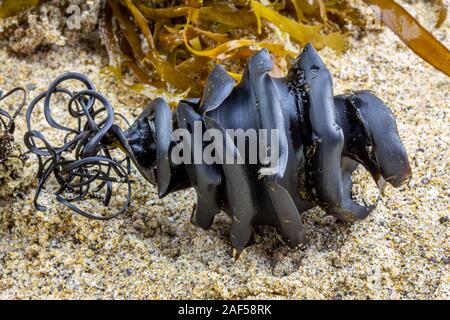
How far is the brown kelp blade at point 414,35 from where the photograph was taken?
1.50m

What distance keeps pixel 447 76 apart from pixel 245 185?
0.79 meters

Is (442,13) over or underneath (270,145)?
underneath

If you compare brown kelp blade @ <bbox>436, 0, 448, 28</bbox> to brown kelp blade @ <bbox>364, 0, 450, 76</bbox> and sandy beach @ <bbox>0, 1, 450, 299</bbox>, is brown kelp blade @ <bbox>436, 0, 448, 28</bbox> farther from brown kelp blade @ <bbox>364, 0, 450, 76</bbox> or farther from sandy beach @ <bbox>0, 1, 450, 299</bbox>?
sandy beach @ <bbox>0, 1, 450, 299</bbox>

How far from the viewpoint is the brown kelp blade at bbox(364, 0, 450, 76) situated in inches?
59.1

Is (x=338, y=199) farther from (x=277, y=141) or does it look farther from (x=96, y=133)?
(x=96, y=133)

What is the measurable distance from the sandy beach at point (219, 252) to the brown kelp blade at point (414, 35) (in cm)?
25

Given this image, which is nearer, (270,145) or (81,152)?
(270,145)

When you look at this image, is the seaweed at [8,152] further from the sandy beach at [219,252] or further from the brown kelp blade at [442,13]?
the brown kelp blade at [442,13]

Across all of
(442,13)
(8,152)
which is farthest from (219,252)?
(442,13)

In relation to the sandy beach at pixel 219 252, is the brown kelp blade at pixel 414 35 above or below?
above

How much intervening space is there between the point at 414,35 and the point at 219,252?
0.77 metres

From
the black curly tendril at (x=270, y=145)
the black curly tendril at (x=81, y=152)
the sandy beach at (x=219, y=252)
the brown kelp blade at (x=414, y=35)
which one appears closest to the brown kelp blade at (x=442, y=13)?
the brown kelp blade at (x=414, y=35)

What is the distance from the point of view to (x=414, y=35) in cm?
153

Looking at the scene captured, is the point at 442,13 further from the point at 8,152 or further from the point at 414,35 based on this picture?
the point at 8,152
